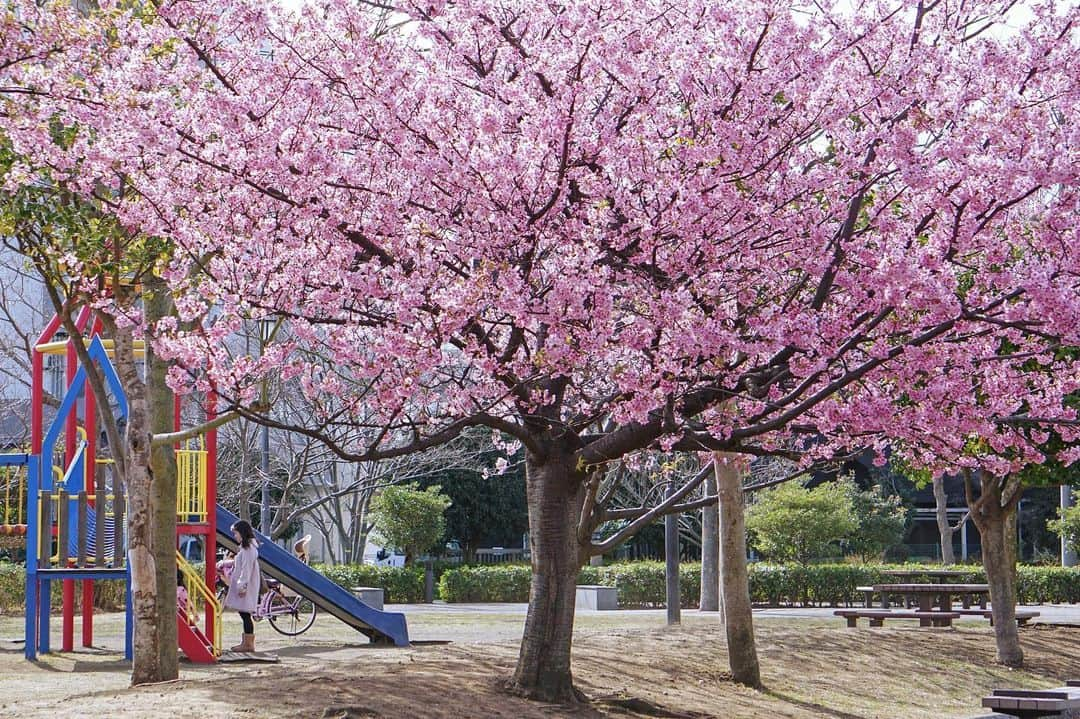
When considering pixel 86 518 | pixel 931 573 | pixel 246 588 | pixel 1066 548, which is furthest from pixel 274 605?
pixel 1066 548

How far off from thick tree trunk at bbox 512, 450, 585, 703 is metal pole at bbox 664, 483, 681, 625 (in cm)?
836

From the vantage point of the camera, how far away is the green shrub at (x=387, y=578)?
3152 centimetres

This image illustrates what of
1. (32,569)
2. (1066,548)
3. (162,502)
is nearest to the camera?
(162,502)

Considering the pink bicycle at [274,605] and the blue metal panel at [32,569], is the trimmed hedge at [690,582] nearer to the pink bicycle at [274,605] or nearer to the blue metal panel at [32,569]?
the pink bicycle at [274,605]

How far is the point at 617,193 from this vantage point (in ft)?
28.6

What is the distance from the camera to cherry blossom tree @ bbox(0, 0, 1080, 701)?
329 inches

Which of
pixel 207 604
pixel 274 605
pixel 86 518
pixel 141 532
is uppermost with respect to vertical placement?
pixel 86 518

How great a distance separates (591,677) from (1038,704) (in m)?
4.13

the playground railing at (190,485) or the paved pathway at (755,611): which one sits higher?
the playground railing at (190,485)

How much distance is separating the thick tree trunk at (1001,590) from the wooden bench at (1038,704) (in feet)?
20.6

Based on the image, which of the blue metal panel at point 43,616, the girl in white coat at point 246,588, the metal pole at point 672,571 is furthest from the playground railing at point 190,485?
the metal pole at point 672,571

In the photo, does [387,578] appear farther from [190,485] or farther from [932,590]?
[190,485]

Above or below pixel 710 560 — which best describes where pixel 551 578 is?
above

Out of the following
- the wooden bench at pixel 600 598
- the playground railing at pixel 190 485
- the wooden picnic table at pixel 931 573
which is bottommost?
the wooden bench at pixel 600 598
